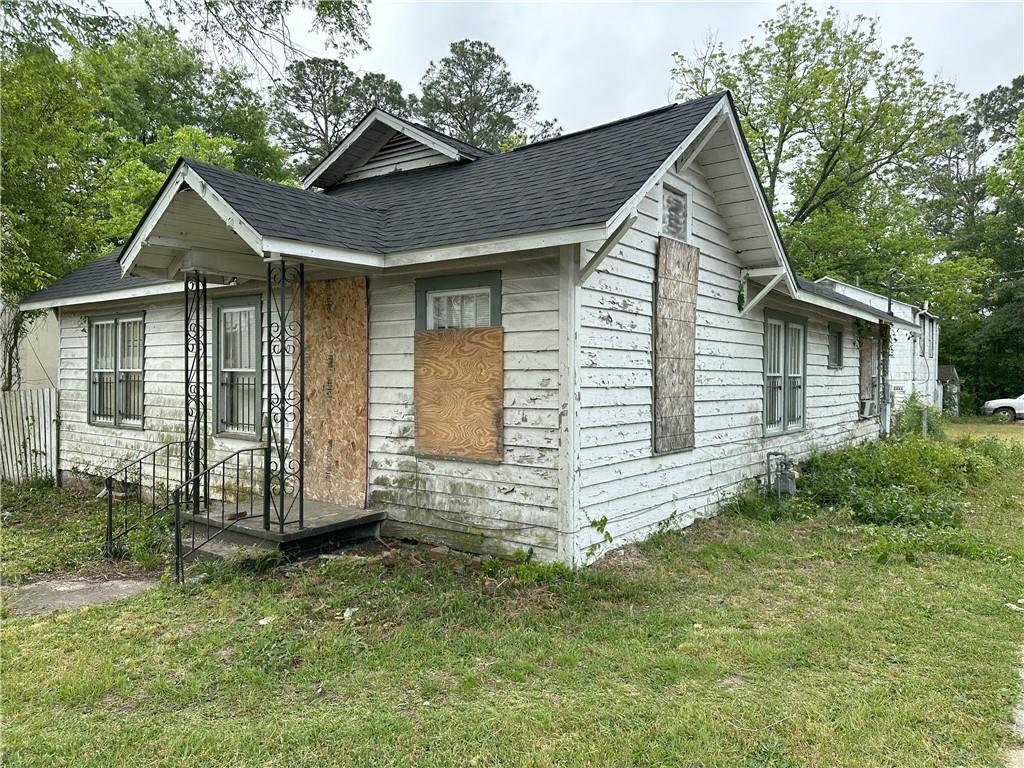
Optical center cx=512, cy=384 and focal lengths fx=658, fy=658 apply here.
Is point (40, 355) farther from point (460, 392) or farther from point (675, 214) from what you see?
point (675, 214)

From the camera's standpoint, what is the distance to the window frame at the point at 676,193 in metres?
6.80

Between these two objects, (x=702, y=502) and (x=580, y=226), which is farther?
(x=702, y=502)

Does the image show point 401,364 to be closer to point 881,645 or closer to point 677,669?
point 677,669

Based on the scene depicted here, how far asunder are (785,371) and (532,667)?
754 cm

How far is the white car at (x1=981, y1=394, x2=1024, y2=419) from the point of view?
89.5 ft

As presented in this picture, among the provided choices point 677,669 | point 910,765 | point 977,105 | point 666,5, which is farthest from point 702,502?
point 977,105

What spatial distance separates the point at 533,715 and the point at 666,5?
12.4 m

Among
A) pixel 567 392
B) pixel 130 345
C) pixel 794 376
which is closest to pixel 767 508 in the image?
pixel 794 376

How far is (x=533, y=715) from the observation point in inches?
131

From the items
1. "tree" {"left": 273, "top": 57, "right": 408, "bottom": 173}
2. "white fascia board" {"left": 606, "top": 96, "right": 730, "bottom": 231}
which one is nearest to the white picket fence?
"white fascia board" {"left": 606, "top": 96, "right": 730, "bottom": 231}

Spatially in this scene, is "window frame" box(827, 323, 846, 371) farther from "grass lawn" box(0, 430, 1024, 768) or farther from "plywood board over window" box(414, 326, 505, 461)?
"plywood board over window" box(414, 326, 505, 461)

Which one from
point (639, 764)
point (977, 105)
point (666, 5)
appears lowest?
point (639, 764)

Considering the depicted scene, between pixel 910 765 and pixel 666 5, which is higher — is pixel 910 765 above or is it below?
below

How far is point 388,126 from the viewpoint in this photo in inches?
351
